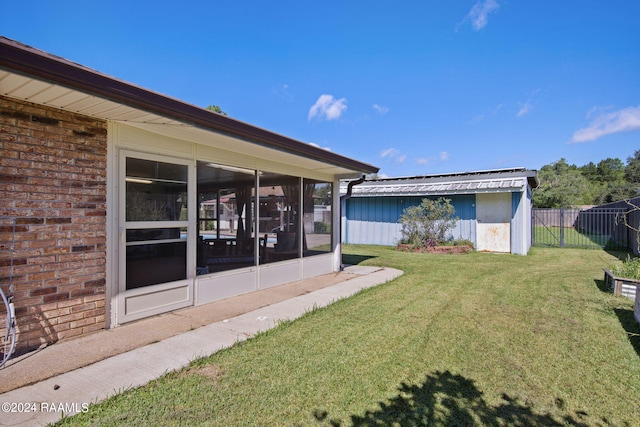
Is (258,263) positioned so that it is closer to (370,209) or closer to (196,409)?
(196,409)

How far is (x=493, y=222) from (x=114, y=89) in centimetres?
1353

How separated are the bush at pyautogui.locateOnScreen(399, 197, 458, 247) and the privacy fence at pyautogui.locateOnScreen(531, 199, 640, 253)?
15.7ft

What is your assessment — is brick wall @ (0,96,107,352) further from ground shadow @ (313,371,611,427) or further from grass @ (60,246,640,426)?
ground shadow @ (313,371,611,427)

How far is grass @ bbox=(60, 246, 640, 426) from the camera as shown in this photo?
2430mm

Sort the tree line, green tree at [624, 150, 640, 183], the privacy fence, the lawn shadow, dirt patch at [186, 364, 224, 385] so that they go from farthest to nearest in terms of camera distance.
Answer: green tree at [624, 150, 640, 183], the tree line, the privacy fence, the lawn shadow, dirt patch at [186, 364, 224, 385]

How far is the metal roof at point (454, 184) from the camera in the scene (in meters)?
12.6

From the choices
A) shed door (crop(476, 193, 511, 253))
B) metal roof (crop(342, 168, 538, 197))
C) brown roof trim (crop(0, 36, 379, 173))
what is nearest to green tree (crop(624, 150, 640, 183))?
metal roof (crop(342, 168, 538, 197))

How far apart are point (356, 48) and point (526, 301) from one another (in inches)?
435

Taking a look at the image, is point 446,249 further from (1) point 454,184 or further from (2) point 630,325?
(2) point 630,325

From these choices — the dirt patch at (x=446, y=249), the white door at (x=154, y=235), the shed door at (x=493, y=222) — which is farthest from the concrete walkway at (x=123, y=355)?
the shed door at (x=493, y=222)

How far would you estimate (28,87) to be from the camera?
9.52 feet

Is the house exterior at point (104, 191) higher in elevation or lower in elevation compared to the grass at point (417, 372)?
higher

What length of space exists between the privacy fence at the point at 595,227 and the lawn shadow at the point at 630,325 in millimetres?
6649

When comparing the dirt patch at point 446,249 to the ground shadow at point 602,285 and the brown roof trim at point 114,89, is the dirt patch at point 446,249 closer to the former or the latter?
the ground shadow at point 602,285
